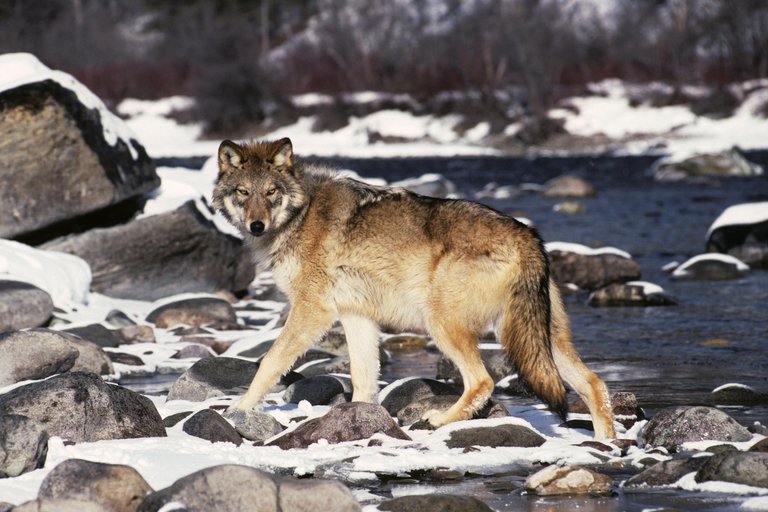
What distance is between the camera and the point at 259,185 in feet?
25.7

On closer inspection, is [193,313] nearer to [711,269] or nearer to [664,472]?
[664,472]

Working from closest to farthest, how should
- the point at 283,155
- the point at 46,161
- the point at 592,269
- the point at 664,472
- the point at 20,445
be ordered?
the point at 20,445
the point at 664,472
the point at 283,155
the point at 46,161
the point at 592,269

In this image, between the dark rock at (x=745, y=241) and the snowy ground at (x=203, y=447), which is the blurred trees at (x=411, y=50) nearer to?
the dark rock at (x=745, y=241)

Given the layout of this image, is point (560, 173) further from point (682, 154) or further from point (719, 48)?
point (719, 48)

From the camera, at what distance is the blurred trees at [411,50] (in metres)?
58.3

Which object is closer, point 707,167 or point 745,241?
point 745,241

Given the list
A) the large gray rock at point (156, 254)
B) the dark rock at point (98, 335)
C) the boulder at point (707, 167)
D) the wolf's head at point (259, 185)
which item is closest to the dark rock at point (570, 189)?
the boulder at point (707, 167)

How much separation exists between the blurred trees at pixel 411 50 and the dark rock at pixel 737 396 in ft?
148

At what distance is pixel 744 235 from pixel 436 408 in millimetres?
11414

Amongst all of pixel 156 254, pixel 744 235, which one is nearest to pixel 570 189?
pixel 744 235

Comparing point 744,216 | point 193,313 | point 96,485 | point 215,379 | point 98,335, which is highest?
point 96,485

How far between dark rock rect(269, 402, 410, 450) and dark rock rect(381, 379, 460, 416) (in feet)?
3.31

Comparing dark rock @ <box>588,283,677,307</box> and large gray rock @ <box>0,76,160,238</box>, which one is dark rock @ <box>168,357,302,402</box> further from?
dark rock @ <box>588,283,677,307</box>

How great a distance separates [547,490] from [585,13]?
84.4 m
